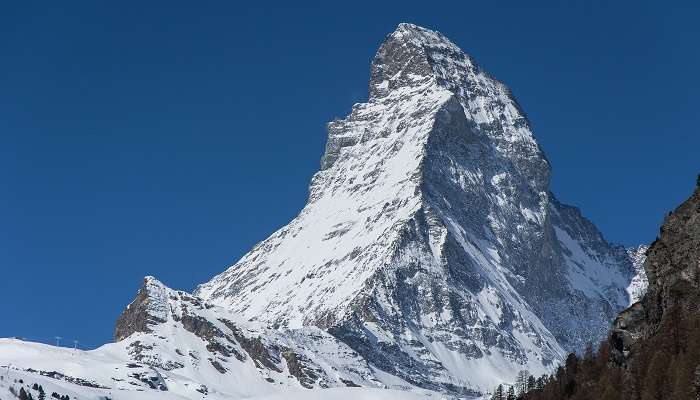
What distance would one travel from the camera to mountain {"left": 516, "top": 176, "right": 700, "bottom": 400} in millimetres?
147713

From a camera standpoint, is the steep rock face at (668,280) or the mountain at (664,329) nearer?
the mountain at (664,329)

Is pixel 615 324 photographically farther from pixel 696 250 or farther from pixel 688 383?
pixel 688 383

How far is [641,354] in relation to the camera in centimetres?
15838

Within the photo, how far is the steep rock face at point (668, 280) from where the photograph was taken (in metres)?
155

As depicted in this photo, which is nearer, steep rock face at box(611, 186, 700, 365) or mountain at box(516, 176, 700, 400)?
mountain at box(516, 176, 700, 400)

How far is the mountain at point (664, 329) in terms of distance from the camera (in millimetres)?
147713

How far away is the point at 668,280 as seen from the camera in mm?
159375

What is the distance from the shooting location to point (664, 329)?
155 metres

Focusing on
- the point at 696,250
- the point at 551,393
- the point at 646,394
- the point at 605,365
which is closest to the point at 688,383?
the point at 646,394

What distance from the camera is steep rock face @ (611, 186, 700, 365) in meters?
155

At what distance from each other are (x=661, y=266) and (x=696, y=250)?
6694 mm

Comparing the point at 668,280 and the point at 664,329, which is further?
the point at 668,280

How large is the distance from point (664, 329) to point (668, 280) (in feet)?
21.7

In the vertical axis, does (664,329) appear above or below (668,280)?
below
